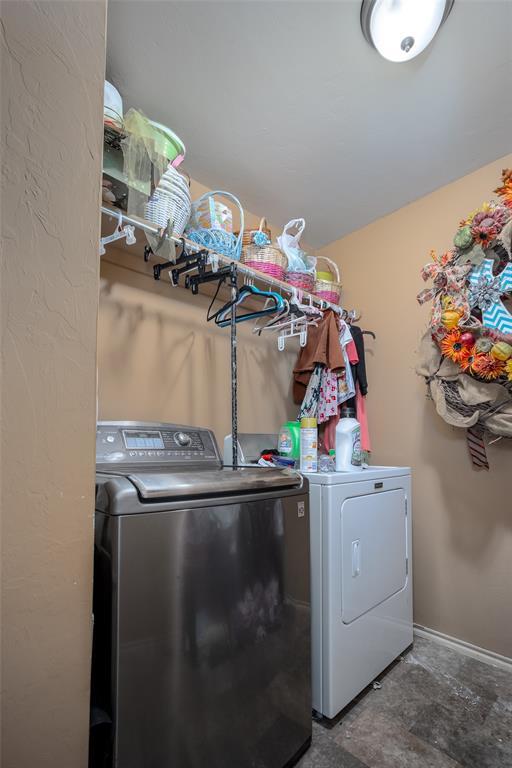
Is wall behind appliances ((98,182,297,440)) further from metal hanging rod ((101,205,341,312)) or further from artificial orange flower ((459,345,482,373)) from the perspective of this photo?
artificial orange flower ((459,345,482,373))

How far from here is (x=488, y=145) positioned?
196cm

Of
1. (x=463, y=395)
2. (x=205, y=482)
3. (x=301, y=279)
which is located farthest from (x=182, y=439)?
(x=463, y=395)

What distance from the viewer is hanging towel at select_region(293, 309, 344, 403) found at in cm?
222

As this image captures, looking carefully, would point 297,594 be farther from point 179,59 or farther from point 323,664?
point 179,59

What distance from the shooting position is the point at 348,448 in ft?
5.82

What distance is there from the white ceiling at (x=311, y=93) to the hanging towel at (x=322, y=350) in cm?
81

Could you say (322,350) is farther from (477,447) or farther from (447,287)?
(477,447)

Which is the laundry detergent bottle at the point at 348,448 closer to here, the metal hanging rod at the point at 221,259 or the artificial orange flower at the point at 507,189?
the metal hanging rod at the point at 221,259

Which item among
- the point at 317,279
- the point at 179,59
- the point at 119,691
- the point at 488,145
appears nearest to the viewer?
the point at 119,691

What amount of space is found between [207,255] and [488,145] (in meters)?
1.58

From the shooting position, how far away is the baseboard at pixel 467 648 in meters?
1.84

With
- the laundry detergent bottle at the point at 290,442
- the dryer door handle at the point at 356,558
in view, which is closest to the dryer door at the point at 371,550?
the dryer door handle at the point at 356,558

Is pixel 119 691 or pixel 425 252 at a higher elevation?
pixel 425 252

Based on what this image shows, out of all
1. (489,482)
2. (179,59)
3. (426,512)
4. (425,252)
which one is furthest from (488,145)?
(426,512)
